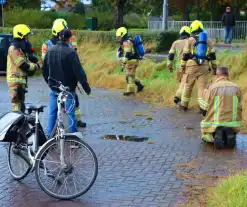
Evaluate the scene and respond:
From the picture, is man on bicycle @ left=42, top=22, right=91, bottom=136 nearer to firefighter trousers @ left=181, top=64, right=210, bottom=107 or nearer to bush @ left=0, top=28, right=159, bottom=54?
firefighter trousers @ left=181, top=64, right=210, bottom=107

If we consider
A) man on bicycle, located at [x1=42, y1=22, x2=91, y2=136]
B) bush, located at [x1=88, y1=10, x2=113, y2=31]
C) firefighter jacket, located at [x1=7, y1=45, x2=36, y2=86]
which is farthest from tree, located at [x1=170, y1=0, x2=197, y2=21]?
man on bicycle, located at [x1=42, y1=22, x2=91, y2=136]

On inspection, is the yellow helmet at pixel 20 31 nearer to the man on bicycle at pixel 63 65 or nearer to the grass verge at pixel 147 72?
the man on bicycle at pixel 63 65

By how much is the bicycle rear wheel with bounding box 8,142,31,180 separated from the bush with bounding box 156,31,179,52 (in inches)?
585

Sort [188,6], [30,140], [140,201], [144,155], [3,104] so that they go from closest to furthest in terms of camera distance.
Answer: [140,201] → [30,140] → [144,155] → [3,104] → [188,6]

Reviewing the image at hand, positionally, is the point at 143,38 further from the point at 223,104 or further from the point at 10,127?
the point at 10,127

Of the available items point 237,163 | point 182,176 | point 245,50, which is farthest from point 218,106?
point 245,50

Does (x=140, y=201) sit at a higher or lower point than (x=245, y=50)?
lower

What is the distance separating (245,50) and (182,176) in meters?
7.79

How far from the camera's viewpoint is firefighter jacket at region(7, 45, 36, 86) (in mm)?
9320

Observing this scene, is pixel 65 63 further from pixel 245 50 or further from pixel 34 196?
pixel 245 50

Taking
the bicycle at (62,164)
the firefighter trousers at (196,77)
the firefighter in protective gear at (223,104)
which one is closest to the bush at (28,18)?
the firefighter trousers at (196,77)

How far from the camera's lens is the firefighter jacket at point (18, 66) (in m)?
9.32

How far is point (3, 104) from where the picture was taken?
1349 centimetres

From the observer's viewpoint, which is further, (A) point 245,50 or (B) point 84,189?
(A) point 245,50
